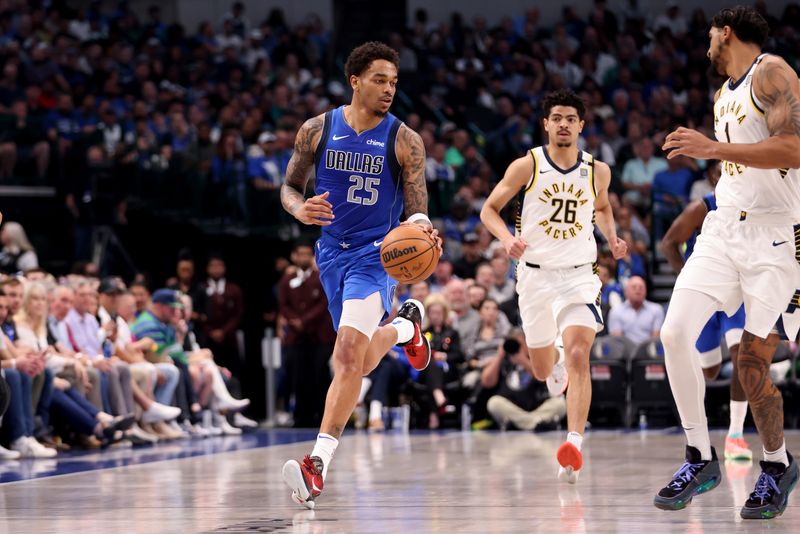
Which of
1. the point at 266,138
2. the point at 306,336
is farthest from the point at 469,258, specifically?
the point at 266,138

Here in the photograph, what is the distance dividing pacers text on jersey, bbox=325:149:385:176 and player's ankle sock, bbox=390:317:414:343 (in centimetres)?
112

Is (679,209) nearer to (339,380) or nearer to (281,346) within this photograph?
(281,346)

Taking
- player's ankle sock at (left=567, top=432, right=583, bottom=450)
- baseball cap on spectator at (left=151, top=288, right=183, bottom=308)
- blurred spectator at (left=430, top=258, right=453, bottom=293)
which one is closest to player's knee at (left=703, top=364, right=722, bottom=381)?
player's ankle sock at (left=567, top=432, right=583, bottom=450)

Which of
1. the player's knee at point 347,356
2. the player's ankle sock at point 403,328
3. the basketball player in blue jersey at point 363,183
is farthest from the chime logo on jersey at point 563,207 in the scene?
the player's knee at point 347,356

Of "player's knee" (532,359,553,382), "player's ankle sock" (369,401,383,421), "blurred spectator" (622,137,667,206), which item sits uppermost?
"blurred spectator" (622,137,667,206)

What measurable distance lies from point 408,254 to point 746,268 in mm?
1805

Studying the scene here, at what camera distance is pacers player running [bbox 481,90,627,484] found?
8688 millimetres

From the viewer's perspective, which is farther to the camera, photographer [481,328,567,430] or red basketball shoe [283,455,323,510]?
photographer [481,328,567,430]

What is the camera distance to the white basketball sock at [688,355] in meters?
6.18

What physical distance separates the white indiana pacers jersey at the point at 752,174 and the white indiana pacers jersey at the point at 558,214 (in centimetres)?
257

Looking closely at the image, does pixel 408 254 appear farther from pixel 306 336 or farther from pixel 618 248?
pixel 306 336

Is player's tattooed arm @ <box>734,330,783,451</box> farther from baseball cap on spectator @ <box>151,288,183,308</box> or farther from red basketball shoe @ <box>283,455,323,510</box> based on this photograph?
baseball cap on spectator @ <box>151,288,183,308</box>

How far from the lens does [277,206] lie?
16.9 metres

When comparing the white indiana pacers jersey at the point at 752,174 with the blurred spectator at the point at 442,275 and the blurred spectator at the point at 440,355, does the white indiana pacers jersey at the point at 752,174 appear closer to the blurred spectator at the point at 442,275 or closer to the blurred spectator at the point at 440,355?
the blurred spectator at the point at 440,355
